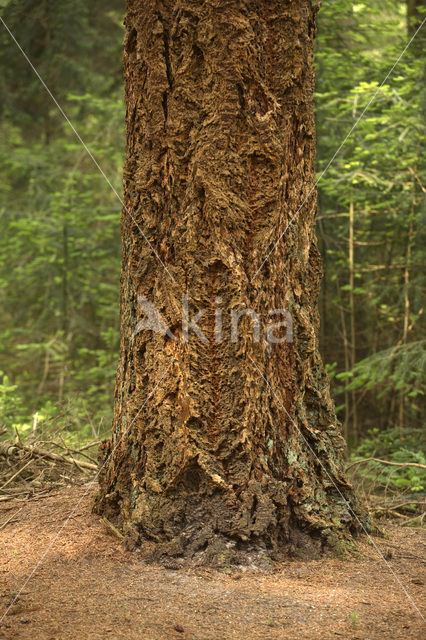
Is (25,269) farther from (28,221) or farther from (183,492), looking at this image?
(183,492)

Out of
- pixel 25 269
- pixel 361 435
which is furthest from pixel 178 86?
pixel 25 269

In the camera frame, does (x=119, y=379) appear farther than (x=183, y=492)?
Yes

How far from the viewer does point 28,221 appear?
10.5 metres

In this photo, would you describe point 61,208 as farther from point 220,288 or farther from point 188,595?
point 188,595

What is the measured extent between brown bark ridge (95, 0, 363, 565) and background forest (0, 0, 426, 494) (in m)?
2.56

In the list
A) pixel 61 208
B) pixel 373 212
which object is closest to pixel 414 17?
pixel 373 212

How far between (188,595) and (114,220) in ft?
28.8

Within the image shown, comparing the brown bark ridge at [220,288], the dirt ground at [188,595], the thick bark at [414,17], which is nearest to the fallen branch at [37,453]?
the dirt ground at [188,595]

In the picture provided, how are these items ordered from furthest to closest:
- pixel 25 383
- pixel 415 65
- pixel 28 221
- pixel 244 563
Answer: pixel 25 383
pixel 28 221
pixel 415 65
pixel 244 563

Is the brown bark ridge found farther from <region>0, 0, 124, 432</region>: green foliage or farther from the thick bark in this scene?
<region>0, 0, 124, 432</region>: green foliage

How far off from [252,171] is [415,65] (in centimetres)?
533

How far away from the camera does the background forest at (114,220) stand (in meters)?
7.24

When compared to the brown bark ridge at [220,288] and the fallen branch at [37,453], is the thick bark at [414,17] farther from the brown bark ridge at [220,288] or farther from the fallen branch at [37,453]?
the fallen branch at [37,453]

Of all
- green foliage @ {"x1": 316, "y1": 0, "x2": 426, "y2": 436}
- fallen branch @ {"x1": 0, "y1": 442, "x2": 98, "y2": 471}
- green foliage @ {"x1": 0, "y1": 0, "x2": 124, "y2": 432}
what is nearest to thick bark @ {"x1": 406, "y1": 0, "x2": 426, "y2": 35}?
green foliage @ {"x1": 316, "y1": 0, "x2": 426, "y2": 436}
